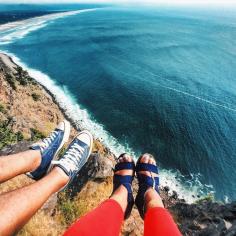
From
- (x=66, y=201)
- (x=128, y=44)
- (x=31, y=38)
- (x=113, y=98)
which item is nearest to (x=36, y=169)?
(x=66, y=201)

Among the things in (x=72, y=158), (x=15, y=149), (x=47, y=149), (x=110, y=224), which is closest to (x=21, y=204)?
(x=110, y=224)

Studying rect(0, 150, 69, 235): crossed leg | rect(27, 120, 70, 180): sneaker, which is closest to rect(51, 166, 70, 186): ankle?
rect(0, 150, 69, 235): crossed leg

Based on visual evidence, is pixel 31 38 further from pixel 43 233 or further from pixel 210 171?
pixel 43 233

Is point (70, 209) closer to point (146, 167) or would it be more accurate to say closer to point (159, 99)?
point (146, 167)

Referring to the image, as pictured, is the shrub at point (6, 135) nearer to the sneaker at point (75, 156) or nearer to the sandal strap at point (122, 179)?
the sneaker at point (75, 156)

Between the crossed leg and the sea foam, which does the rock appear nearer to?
the crossed leg

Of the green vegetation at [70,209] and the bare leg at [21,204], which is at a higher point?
the bare leg at [21,204]

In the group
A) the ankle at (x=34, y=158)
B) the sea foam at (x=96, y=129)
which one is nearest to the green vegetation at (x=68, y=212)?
the ankle at (x=34, y=158)
